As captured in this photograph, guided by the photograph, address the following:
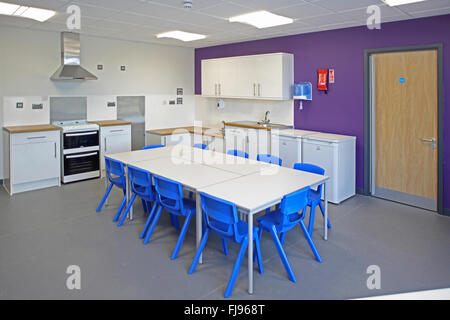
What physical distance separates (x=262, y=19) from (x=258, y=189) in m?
2.70

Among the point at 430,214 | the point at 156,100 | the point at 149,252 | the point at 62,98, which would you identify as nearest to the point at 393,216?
the point at 430,214

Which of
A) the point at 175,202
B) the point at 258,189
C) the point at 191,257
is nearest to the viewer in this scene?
the point at 258,189

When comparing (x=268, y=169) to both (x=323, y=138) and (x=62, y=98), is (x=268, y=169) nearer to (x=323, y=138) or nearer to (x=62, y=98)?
(x=323, y=138)

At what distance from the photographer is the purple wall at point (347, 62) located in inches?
171

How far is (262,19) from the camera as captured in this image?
185 inches

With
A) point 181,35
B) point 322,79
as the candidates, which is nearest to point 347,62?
point 322,79

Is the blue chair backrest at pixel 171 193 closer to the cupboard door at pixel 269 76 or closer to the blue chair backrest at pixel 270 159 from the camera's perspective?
the blue chair backrest at pixel 270 159

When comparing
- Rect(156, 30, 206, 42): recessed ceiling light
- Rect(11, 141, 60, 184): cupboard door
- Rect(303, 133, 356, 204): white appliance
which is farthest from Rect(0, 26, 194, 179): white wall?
Rect(303, 133, 356, 204): white appliance

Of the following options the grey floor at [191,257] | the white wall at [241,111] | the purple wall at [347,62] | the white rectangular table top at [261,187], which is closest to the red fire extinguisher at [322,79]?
the purple wall at [347,62]

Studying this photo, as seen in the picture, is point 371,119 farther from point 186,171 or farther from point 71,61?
point 71,61

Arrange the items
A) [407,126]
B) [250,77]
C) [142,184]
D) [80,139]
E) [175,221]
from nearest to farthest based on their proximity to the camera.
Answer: [142,184] < [175,221] < [407,126] < [80,139] < [250,77]

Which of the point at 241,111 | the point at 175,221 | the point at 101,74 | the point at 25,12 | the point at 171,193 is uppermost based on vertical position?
the point at 25,12

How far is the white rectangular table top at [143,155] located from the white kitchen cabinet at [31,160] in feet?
5.12
